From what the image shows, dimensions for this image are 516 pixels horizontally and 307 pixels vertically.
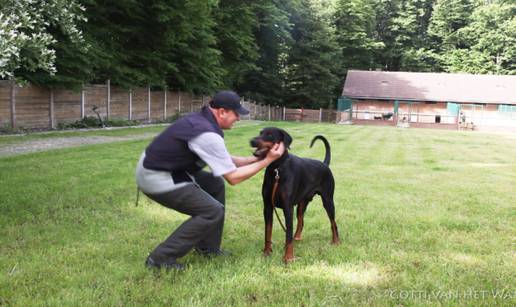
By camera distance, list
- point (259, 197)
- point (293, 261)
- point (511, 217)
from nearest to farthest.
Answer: point (293, 261) → point (511, 217) → point (259, 197)

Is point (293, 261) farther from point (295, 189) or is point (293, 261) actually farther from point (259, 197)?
point (259, 197)

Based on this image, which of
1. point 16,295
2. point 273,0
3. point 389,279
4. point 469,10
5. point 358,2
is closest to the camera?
point 16,295

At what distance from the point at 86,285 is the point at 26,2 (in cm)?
462

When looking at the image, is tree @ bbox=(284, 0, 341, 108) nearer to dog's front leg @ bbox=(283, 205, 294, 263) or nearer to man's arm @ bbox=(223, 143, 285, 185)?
dog's front leg @ bbox=(283, 205, 294, 263)

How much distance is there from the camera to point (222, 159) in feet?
11.5

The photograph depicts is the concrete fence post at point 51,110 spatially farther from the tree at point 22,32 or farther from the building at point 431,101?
the building at point 431,101

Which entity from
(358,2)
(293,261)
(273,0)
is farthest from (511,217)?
(358,2)

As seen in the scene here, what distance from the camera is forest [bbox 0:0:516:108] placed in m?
10.1

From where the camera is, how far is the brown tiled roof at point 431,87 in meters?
45.5

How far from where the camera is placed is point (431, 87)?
47688mm

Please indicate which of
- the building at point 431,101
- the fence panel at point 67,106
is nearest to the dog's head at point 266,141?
the fence panel at point 67,106

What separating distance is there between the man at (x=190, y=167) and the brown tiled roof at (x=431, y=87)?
143 ft

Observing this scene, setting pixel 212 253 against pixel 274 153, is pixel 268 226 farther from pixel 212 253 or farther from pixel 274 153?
pixel 274 153

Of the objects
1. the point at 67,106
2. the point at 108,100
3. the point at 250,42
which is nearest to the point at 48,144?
the point at 67,106
